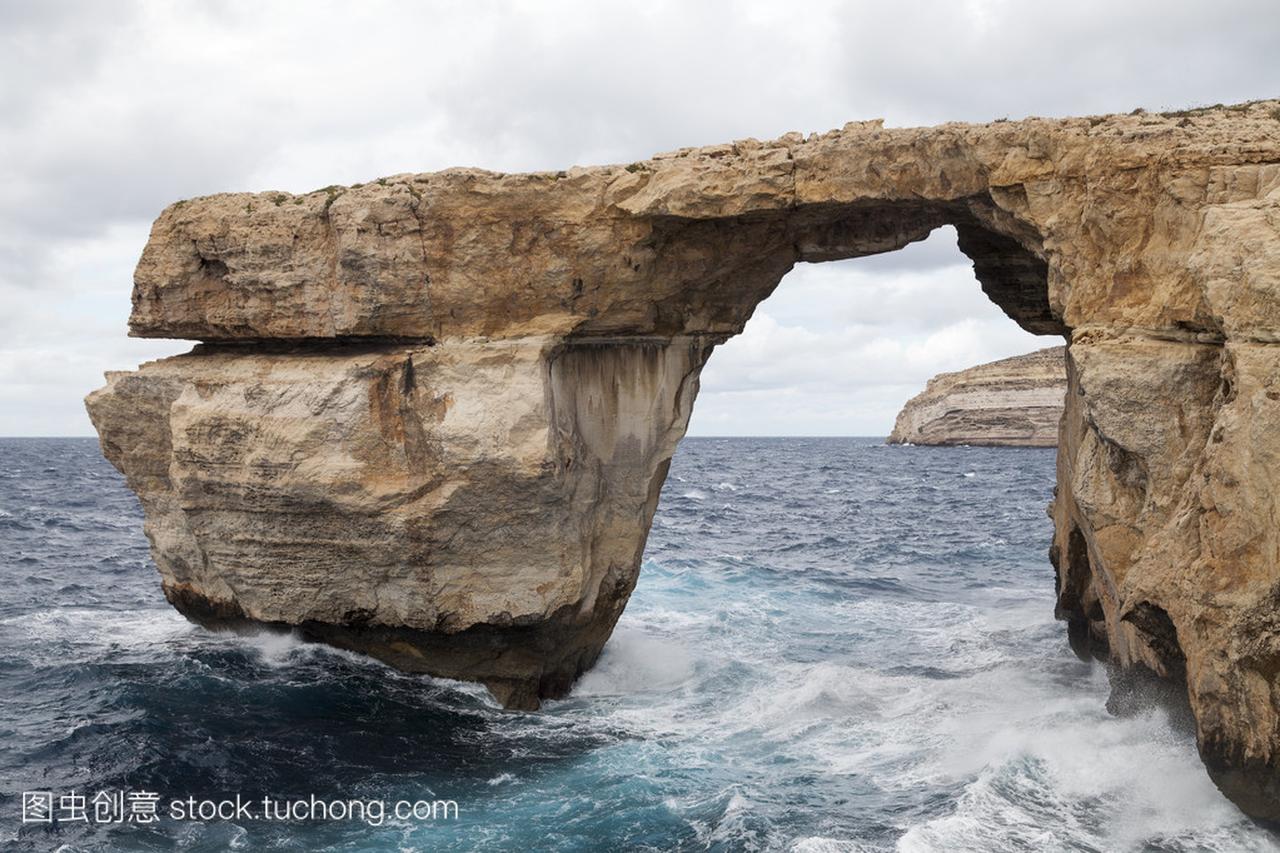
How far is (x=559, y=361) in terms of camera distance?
1670 centimetres

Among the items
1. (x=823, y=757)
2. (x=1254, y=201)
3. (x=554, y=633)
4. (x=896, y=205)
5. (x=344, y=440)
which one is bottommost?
(x=823, y=757)

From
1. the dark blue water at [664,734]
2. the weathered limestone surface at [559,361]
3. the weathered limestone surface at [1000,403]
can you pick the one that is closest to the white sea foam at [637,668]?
the dark blue water at [664,734]

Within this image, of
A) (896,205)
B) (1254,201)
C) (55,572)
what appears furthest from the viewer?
(55,572)

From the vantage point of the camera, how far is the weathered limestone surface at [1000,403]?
82062 millimetres

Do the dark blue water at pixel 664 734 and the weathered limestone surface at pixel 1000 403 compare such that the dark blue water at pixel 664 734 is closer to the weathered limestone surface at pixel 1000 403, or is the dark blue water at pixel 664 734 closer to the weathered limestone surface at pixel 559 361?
the weathered limestone surface at pixel 559 361

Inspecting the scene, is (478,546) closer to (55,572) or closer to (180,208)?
(180,208)

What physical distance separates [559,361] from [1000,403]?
7517cm

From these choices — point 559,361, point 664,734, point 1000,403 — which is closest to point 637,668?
point 664,734

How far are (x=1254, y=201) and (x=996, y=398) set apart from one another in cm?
7820

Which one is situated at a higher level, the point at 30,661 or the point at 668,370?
the point at 668,370

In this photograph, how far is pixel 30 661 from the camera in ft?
61.0

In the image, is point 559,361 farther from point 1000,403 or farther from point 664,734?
point 1000,403

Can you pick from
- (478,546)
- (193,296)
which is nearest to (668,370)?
A: (478,546)

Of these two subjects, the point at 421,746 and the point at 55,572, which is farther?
the point at 55,572
